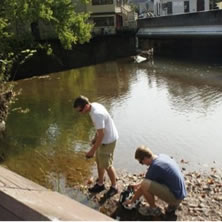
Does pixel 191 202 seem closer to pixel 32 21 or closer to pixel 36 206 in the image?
pixel 36 206

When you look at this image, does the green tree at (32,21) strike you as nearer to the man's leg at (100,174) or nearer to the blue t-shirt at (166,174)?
the man's leg at (100,174)

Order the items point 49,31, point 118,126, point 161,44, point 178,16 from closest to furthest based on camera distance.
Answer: point 118,126
point 178,16
point 49,31
point 161,44

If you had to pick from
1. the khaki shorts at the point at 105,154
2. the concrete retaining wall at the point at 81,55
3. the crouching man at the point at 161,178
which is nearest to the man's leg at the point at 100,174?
the khaki shorts at the point at 105,154

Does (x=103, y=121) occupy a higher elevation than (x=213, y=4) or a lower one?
lower

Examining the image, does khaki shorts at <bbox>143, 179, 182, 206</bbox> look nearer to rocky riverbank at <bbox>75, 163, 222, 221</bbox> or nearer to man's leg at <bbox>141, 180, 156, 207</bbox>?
man's leg at <bbox>141, 180, 156, 207</bbox>

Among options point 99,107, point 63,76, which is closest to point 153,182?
point 99,107

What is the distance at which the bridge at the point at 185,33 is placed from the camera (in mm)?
28000

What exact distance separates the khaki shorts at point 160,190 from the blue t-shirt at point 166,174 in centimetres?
5

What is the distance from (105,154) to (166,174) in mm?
1346

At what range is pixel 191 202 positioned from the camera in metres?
6.31

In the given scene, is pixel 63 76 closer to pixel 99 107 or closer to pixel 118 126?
pixel 118 126

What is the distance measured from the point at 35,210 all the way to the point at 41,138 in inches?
310

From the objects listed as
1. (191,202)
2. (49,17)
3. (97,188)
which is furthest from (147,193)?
(49,17)

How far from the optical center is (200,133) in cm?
1102
